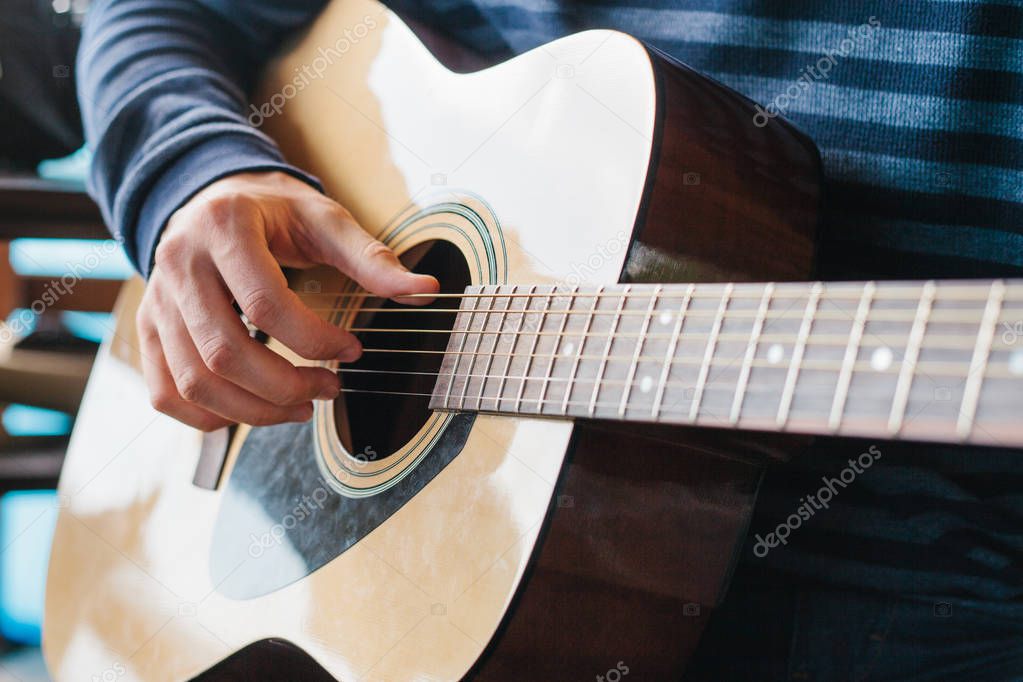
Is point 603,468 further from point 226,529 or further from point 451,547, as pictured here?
point 226,529

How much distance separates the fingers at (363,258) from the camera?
0.67m

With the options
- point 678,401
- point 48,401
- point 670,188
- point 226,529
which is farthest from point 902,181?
point 48,401

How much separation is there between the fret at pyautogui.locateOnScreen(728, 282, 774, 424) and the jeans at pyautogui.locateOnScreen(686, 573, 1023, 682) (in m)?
0.32

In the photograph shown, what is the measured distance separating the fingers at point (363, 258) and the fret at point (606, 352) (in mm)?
205

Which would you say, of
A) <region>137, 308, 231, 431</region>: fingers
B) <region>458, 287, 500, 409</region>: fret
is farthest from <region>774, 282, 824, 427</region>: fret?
<region>137, 308, 231, 431</region>: fingers

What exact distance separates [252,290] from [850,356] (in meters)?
0.46

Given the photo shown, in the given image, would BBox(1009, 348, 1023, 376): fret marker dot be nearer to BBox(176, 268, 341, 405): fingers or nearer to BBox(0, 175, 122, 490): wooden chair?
A: BBox(176, 268, 341, 405): fingers

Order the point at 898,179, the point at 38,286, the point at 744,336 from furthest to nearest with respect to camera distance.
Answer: the point at 38,286, the point at 898,179, the point at 744,336

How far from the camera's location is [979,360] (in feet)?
1.16

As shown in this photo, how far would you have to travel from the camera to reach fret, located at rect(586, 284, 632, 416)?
1.64 feet

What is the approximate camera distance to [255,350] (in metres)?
0.68

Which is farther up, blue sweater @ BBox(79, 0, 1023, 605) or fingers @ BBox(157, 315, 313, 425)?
blue sweater @ BBox(79, 0, 1023, 605)

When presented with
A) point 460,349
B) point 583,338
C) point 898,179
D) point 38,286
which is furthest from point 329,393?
point 38,286

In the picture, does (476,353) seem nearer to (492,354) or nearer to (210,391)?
(492,354)
